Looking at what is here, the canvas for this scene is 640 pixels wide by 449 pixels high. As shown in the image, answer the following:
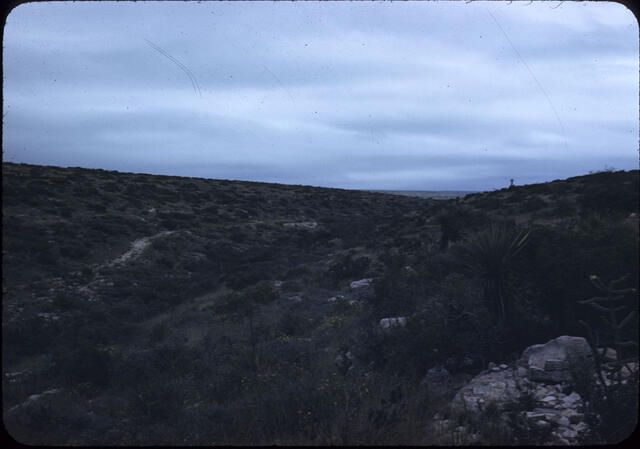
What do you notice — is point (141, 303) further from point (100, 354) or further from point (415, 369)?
point (415, 369)

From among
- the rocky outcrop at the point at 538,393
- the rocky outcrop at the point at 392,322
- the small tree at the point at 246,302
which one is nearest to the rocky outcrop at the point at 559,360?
the rocky outcrop at the point at 538,393

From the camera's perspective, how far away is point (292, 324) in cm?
954

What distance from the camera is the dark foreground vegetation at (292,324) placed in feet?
15.8

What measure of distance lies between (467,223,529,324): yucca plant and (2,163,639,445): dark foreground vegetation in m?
0.03

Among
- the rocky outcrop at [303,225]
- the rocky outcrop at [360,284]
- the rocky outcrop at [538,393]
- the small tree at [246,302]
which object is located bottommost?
the small tree at [246,302]

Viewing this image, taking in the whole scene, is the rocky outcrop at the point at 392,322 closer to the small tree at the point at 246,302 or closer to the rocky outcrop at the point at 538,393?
the rocky outcrop at the point at 538,393

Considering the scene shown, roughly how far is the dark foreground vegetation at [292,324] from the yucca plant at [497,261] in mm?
28

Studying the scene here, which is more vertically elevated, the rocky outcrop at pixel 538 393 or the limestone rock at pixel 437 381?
the rocky outcrop at pixel 538 393

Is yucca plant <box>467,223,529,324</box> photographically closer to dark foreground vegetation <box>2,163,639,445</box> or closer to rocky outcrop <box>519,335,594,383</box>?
dark foreground vegetation <box>2,163,639,445</box>

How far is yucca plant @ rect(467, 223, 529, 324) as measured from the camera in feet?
22.8

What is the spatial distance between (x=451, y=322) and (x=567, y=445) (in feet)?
9.38

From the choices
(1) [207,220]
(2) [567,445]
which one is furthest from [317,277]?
(1) [207,220]

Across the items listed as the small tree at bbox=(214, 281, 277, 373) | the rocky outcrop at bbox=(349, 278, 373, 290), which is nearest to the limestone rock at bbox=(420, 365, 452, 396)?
the small tree at bbox=(214, 281, 277, 373)

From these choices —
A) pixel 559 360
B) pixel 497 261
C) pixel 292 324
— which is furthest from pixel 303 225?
pixel 559 360
